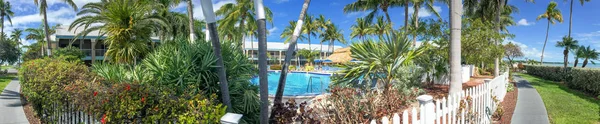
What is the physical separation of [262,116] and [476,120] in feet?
11.7

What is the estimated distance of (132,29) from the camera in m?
7.33

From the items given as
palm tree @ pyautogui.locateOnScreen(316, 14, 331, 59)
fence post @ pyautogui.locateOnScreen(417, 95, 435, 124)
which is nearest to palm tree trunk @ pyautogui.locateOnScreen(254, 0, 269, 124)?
fence post @ pyautogui.locateOnScreen(417, 95, 435, 124)

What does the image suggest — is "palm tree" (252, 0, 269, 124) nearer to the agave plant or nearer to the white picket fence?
the white picket fence

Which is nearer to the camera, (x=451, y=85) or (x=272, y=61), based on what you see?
(x=451, y=85)

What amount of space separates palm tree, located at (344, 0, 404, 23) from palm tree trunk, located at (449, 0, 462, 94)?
14262mm

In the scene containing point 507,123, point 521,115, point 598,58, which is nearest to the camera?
point 507,123

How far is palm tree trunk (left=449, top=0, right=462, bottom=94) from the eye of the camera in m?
6.80

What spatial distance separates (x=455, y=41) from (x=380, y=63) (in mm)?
2337

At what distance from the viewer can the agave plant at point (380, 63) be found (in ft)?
28.6

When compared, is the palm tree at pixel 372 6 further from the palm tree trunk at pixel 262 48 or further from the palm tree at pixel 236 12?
the palm tree trunk at pixel 262 48

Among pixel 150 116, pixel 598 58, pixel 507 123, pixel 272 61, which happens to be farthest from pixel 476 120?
pixel 272 61

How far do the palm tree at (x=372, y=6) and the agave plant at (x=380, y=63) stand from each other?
1262cm

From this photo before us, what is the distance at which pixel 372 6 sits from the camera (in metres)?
22.7

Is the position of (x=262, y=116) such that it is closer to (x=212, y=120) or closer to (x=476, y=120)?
(x=212, y=120)
